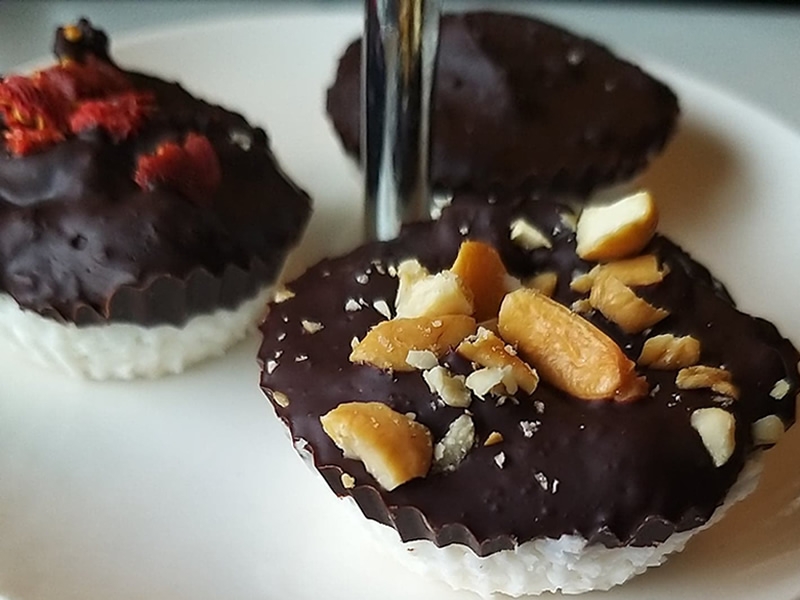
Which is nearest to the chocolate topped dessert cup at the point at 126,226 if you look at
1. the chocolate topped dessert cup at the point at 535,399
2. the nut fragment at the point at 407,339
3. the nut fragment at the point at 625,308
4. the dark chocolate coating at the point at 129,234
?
the dark chocolate coating at the point at 129,234

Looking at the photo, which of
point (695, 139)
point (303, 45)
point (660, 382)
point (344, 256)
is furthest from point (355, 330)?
point (303, 45)

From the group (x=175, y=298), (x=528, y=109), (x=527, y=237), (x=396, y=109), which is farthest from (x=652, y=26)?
(x=175, y=298)

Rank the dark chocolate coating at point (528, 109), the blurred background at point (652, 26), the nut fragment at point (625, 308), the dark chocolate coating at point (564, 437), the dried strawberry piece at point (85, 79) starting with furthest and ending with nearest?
the blurred background at point (652, 26), the dark chocolate coating at point (528, 109), the dried strawberry piece at point (85, 79), the nut fragment at point (625, 308), the dark chocolate coating at point (564, 437)

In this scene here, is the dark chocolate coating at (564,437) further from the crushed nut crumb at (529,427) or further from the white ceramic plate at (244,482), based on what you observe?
the white ceramic plate at (244,482)

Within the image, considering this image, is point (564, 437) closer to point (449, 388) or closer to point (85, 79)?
point (449, 388)

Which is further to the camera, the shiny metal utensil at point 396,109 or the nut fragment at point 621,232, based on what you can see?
the shiny metal utensil at point 396,109

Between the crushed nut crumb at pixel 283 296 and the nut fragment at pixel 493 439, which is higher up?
the crushed nut crumb at pixel 283 296

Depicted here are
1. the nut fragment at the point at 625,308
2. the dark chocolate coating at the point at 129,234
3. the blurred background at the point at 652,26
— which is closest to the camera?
the nut fragment at the point at 625,308

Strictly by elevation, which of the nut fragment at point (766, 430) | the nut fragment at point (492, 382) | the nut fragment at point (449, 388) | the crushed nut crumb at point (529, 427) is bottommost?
the nut fragment at point (766, 430)
